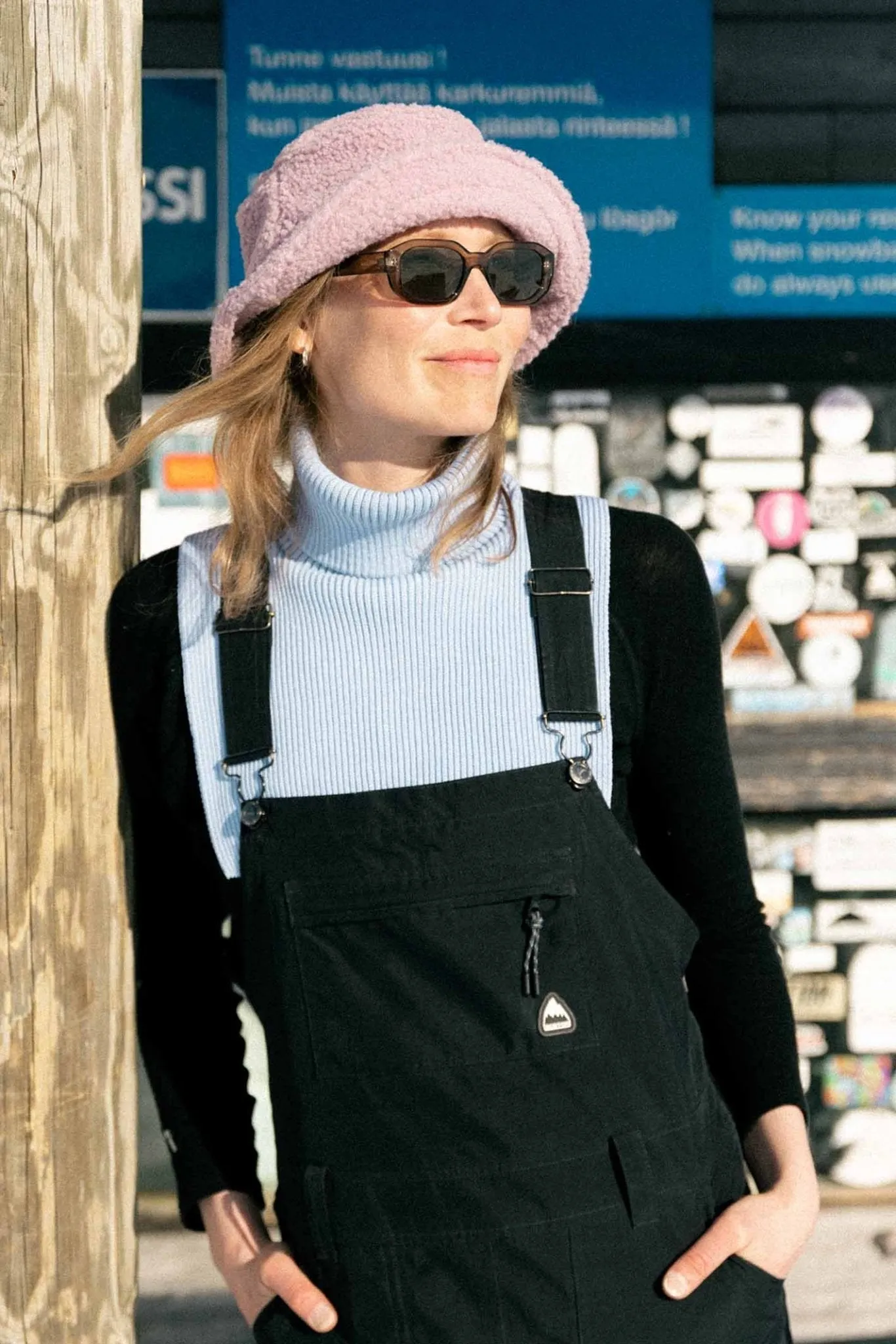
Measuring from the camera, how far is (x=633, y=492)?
360 centimetres

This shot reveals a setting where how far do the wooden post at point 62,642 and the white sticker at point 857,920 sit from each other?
2.43 meters

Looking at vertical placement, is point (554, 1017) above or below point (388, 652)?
below

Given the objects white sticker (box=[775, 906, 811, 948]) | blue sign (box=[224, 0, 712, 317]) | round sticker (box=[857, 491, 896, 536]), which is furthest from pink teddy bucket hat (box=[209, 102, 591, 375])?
white sticker (box=[775, 906, 811, 948])

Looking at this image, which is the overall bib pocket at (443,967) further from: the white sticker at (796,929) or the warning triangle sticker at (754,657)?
the white sticker at (796,929)

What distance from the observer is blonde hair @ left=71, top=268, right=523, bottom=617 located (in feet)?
5.18

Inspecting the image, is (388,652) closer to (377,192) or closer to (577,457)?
(377,192)

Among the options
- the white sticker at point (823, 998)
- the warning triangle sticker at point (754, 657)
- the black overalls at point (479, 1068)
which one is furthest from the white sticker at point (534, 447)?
the black overalls at point (479, 1068)

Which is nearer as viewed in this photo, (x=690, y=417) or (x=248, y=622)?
(x=248, y=622)

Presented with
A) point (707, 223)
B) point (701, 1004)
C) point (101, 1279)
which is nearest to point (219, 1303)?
point (101, 1279)

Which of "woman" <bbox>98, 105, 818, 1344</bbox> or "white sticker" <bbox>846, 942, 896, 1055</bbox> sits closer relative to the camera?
"woman" <bbox>98, 105, 818, 1344</bbox>

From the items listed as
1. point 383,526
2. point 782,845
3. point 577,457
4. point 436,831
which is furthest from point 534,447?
point 436,831

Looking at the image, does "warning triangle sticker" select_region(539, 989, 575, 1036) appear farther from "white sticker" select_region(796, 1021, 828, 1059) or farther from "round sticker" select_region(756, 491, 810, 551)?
"white sticker" select_region(796, 1021, 828, 1059)

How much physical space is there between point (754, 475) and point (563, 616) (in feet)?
7.28

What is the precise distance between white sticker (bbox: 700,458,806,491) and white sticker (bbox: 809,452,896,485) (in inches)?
1.6
